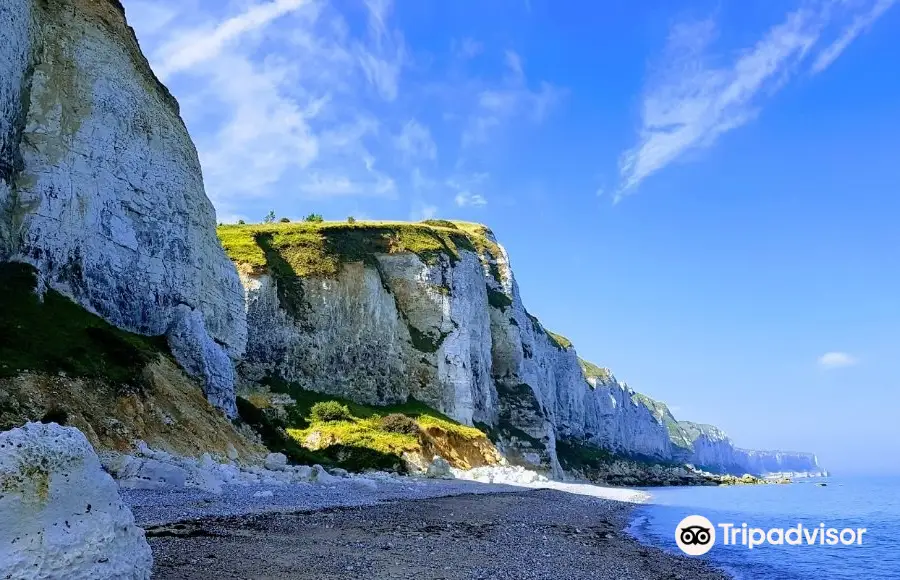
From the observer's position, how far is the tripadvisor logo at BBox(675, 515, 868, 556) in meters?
19.7

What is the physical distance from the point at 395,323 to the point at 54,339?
1492 inches

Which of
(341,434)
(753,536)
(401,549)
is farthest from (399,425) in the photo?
(401,549)

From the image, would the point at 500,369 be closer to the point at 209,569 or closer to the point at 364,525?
the point at 364,525

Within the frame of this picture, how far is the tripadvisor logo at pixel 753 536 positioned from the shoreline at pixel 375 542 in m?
1.89

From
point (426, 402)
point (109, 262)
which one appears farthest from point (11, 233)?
point (426, 402)

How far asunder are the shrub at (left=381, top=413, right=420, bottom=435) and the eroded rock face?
38691 mm

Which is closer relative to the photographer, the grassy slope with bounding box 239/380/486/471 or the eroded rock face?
the eroded rock face

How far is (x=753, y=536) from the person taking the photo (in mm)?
23219

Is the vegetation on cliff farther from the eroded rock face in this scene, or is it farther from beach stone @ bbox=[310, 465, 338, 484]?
the eroded rock face

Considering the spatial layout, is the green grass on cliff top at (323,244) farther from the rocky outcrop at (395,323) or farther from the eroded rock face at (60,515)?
the eroded rock face at (60,515)

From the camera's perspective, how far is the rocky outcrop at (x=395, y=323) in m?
50.8

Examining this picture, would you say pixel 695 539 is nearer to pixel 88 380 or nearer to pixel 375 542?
pixel 375 542

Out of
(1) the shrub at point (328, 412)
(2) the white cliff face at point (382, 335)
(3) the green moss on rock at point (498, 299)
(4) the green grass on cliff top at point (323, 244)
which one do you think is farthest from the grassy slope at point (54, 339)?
(3) the green moss on rock at point (498, 299)

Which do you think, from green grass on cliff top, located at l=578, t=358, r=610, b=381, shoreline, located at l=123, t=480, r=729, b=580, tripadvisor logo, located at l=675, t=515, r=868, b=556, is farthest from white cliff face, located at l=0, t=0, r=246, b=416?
green grass on cliff top, located at l=578, t=358, r=610, b=381
